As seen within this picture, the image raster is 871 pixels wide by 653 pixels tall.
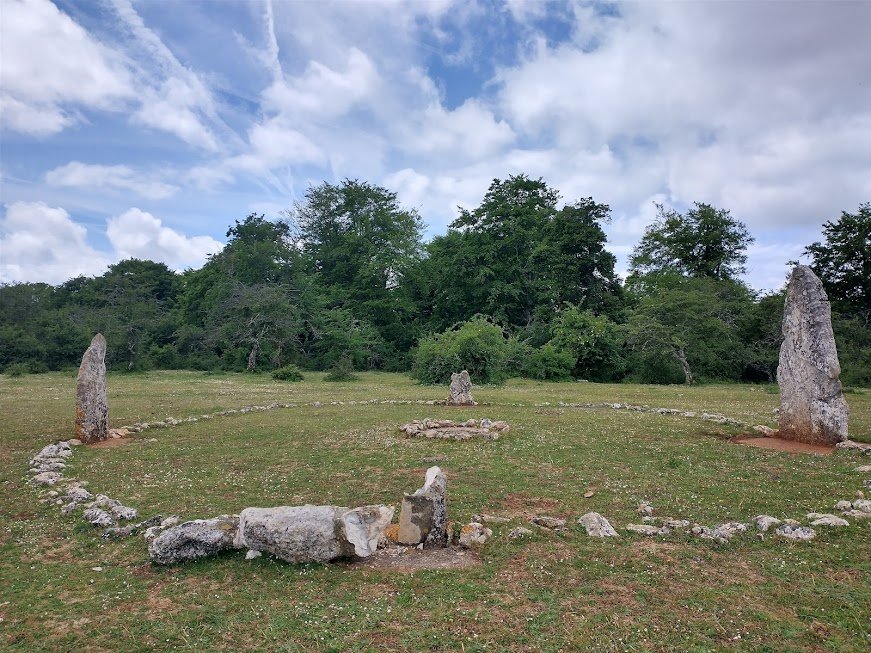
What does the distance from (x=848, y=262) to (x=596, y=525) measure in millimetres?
44587

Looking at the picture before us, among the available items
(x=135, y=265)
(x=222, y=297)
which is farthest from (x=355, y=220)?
(x=135, y=265)

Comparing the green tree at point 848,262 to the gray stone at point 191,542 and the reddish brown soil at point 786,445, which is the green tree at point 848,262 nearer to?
the reddish brown soil at point 786,445

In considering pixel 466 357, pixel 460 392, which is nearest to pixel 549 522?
pixel 460 392

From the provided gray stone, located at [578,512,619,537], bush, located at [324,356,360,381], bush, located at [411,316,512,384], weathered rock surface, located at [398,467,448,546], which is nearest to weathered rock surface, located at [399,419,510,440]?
gray stone, located at [578,512,619,537]

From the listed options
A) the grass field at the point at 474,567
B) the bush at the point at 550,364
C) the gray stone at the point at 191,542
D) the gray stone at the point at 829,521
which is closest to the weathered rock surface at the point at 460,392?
the grass field at the point at 474,567

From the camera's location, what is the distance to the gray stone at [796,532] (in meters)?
8.36

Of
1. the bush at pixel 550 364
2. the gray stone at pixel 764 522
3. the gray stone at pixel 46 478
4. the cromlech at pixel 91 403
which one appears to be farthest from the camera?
the bush at pixel 550 364

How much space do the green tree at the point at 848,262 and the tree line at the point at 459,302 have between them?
10 centimetres

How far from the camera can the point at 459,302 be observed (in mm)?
59500

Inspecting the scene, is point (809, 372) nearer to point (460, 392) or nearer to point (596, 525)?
point (596, 525)

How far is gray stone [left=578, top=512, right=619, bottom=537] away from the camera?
8.66 meters

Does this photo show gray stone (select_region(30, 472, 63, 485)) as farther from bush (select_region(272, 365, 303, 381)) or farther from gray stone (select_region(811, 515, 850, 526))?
bush (select_region(272, 365, 303, 381))

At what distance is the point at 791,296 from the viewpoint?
56.1ft

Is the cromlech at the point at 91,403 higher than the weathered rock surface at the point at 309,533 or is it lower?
higher
